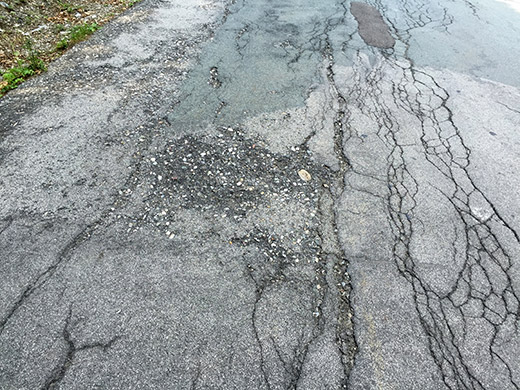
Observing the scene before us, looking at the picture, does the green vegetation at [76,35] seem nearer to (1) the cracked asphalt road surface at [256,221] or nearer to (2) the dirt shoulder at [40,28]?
(2) the dirt shoulder at [40,28]

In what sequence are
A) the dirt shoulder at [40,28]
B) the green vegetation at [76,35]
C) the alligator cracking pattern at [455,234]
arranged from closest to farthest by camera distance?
the alligator cracking pattern at [455,234] → the dirt shoulder at [40,28] → the green vegetation at [76,35]

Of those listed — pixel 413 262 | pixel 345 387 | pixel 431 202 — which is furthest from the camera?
pixel 431 202

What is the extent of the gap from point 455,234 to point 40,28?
6.77 metres

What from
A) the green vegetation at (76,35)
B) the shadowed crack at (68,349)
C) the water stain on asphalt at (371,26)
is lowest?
the shadowed crack at (68,349)

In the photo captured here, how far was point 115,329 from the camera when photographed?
7.30 ft

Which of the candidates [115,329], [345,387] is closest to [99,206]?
[115,329]

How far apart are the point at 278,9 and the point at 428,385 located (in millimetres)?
6810

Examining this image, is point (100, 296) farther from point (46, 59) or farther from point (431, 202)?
point (46, 59)

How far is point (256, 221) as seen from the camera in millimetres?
2949

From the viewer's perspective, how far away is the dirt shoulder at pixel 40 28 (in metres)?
4.63

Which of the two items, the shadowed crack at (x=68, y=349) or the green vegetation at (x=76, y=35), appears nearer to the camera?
the shadowed crack at (x=68, y=349)

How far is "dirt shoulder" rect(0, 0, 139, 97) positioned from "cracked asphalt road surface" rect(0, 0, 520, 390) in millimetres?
370

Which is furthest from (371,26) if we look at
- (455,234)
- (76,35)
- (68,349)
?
(68,349)

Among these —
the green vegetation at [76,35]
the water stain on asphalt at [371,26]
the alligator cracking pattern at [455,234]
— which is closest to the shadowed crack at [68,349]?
the alligator cracking pattern at [455,234]
